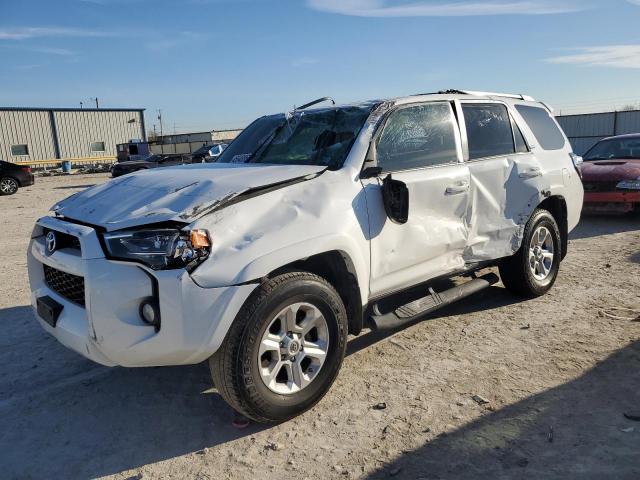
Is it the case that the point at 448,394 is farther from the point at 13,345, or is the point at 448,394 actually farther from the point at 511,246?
the point at 13,345

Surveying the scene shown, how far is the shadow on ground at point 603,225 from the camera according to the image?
8.65 meters

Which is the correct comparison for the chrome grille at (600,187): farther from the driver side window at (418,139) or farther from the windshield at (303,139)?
the windshield at (303,139)

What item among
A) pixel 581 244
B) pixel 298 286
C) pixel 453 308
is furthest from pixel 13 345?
pixel 581 244

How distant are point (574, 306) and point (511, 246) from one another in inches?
35.7

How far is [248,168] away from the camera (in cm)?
383

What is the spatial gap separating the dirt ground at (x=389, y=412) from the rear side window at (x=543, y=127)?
1.75 meters

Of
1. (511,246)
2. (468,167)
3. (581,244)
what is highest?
(468,167)

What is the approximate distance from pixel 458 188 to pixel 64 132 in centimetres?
4517

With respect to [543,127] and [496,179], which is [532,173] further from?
[543,127]

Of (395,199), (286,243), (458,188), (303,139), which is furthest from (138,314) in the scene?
(458,188)

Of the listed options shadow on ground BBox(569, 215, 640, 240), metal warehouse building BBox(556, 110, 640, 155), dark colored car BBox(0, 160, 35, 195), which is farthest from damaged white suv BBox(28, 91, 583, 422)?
metal warehouse building BBox(556, 110, 640, 155)

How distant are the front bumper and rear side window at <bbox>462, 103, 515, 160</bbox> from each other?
268cm

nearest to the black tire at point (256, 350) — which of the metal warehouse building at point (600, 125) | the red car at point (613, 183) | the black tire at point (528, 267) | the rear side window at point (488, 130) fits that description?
the rear side window at point (488, 130)

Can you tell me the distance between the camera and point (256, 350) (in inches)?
119
